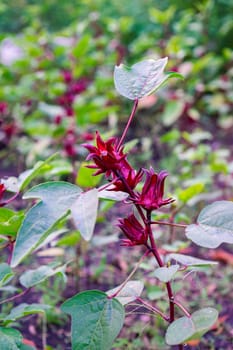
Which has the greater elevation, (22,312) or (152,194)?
(152,194)

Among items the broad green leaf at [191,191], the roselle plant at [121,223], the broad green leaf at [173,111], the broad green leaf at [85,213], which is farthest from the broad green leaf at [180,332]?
the broad green leaf at [173,111]

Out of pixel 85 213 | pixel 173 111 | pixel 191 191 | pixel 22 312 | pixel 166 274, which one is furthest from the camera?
pixel 173 111

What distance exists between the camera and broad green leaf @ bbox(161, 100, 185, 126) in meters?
2.77

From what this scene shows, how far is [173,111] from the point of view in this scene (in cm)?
282

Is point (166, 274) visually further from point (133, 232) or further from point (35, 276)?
point (35, 276)

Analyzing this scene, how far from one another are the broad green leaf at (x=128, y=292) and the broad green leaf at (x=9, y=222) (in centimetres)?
22

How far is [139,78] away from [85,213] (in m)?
0.32

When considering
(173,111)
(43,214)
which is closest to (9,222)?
(43,214)

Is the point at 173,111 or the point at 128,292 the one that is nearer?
the point at 128,292

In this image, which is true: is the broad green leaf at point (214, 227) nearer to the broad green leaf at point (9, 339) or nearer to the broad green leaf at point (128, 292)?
the broad green leaf at point (128, 292)

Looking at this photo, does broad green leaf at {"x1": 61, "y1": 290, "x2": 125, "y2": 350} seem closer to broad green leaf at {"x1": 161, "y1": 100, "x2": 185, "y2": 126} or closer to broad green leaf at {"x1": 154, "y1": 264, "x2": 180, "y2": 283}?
broad green leaf at {"x1": 154, "y1": 264, "x2": 180, "y2": 283}

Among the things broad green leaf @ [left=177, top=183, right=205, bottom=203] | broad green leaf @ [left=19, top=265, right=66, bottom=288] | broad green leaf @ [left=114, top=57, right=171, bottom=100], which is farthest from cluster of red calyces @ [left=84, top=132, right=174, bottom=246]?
broad green leaf @ [left=177, top=183, right=205, bottom=203]

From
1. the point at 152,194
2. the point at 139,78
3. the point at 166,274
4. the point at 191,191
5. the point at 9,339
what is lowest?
the point at 191,191

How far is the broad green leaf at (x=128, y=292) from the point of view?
36.6 inches
